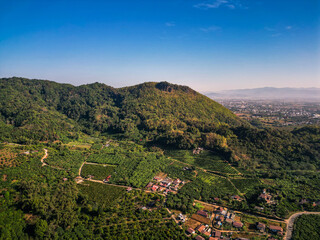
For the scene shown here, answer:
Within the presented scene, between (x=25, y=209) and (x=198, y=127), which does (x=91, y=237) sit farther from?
(x=198, y=127)

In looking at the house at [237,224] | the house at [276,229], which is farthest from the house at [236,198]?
the house at [276,229]

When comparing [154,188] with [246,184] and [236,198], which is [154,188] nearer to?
[236,198]

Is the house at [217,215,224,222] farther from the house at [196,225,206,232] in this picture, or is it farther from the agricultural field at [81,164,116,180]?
the agricultural field at [81,164,116,180]

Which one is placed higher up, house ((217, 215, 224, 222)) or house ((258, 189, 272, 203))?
house ((258, 189, 272, 203))

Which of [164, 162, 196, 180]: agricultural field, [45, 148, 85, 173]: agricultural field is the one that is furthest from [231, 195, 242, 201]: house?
[45, 148, 85, 173]: agricultural field

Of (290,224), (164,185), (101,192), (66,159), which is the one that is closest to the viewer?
(290,224)

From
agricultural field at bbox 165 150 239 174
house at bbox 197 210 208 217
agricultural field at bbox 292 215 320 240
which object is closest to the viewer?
agricultural field at bbox 292 215 320 240

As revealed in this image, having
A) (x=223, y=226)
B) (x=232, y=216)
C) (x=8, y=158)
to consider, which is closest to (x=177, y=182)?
(x=232, y=216)
